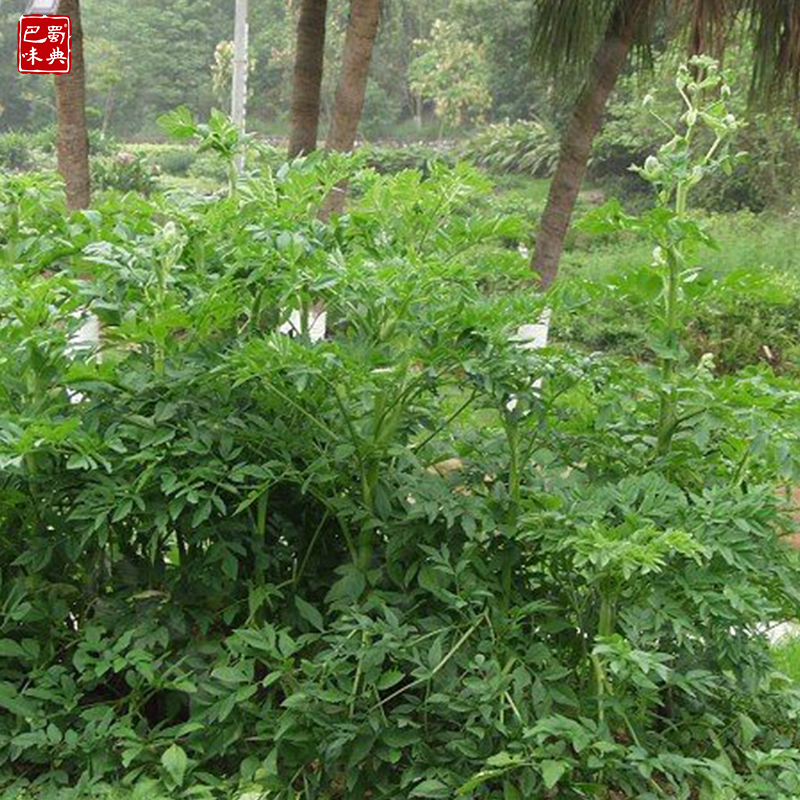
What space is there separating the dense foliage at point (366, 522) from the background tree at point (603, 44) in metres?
5.45

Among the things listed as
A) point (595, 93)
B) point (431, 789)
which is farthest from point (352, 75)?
point (431, 789)

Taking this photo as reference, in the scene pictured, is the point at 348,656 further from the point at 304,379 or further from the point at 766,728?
the point at 766,728

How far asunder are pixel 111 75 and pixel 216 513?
39.7 m

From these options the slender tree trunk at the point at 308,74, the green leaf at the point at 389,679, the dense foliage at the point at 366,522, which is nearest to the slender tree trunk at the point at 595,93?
the slender tree trunk at the point at 308,74

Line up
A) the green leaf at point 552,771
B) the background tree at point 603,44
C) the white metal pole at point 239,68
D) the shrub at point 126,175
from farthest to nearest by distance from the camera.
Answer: the shrub at point 126,175 → the white metal pole at point 239,68 → the background tree at point 603,44 → the green leaf at point 552,771

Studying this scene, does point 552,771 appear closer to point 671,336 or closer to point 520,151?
point 671,336

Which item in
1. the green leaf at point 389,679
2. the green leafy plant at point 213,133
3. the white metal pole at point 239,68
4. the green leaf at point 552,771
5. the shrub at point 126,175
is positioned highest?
the green leafy plant at point 213,133

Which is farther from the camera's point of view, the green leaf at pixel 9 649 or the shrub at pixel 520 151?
the shrub at pixel 520 151

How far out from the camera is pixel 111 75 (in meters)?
42.0

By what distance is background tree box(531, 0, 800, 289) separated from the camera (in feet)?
31.6

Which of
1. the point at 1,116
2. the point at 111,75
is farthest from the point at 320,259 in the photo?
the point at 1,116

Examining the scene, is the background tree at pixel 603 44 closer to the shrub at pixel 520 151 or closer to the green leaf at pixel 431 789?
the green leaf at pixel 431 789

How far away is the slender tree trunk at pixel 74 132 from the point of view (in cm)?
1106

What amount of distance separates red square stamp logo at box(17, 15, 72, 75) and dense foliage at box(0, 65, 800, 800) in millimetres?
6886
